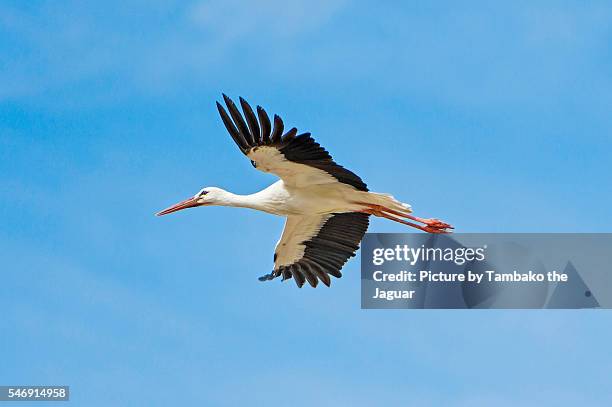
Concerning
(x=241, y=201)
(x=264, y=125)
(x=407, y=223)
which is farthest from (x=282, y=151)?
(x=407, y=223)

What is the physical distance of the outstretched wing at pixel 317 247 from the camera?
52.9 ft

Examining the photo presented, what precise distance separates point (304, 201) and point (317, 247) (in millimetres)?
1301

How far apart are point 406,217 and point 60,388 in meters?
4.76

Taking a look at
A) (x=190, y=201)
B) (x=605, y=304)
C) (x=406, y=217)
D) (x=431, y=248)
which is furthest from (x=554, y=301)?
(x=190, y=201)

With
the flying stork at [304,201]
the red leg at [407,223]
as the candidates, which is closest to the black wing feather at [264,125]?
the flying stork at [304,201]

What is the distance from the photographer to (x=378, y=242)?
61.8ft

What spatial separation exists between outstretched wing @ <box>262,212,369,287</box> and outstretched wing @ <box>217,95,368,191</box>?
1.14 m

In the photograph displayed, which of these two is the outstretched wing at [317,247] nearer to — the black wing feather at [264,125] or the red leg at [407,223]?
the red leg at [407,223]

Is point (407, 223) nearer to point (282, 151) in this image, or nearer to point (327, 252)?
point (327, 252)

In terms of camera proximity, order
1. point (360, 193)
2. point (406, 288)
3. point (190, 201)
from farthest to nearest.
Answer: point (406, 288) → point (190, 201) → point (360, 193)

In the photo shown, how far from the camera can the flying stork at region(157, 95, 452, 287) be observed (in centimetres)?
1383

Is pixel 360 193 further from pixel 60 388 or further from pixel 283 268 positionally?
pixel 60 388

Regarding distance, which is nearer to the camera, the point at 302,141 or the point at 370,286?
the point at 302,141

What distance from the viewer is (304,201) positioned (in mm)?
15211
